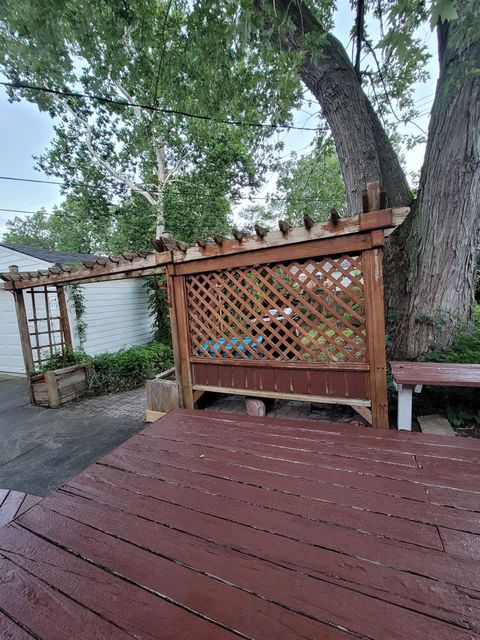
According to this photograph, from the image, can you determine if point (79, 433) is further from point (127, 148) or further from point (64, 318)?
point (127, 148)

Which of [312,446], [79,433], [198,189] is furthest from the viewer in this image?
[198,189]

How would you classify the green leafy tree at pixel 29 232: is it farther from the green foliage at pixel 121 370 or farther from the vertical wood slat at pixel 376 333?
the vertical wood slat at pixel 376 333

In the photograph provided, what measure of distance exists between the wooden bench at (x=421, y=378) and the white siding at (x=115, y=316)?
5.72 metres

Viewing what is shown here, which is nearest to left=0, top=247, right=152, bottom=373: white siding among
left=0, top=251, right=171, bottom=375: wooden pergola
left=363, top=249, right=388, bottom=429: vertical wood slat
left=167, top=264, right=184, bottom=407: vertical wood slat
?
left=0, top=251, right=171, bottom=375: wooden pergola

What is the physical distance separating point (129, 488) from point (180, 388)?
1.68 m

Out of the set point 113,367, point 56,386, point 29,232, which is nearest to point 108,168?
point 113,367

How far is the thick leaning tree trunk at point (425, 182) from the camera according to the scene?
2584 mm

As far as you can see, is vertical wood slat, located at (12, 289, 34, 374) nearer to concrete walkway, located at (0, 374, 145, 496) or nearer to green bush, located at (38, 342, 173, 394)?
green bush, located at (38, 342, 173, 394)

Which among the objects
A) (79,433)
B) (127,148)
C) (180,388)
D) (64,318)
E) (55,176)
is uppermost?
(127,148)

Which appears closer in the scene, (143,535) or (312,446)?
(143,535)

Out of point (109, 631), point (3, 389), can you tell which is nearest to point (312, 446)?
point (109, 631)

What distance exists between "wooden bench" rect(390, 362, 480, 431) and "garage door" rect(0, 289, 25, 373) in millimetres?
7377

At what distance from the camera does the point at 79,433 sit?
3.36m

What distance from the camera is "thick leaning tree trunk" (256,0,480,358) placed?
258 centimetres
